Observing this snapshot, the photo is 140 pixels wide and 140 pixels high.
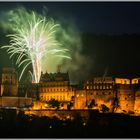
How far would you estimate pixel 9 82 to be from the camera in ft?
211

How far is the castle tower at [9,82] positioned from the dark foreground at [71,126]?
25.1ft

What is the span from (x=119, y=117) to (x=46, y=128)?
6999 mm

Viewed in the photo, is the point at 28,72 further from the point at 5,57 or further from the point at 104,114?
the point at 104,114

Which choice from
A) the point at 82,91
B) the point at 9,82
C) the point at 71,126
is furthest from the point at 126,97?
the point at 9,82

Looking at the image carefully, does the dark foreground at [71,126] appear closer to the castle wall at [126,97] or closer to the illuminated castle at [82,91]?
the illuminated castle at [82,91]

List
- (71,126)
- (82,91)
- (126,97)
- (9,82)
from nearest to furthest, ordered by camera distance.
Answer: (71,126)
(126,97)
(82,91)
(9,82)

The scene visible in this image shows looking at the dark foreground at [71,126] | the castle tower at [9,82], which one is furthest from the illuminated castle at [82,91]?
the dark foreground at [71,126]

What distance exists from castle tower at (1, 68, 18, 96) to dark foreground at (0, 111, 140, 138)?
302 inches

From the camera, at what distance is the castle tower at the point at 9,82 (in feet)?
208

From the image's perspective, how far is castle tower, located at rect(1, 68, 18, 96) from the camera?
63.4 m

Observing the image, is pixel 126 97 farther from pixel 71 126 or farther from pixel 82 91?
pixel 71 126

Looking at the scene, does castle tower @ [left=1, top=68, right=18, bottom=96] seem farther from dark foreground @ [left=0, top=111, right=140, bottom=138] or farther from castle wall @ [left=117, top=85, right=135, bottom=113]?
castle wall @ [left=117, top=85, right=135, bottom=113]

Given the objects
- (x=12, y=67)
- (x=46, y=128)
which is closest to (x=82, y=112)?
(x=46, y=128)

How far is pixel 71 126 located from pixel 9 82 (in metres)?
14.1
